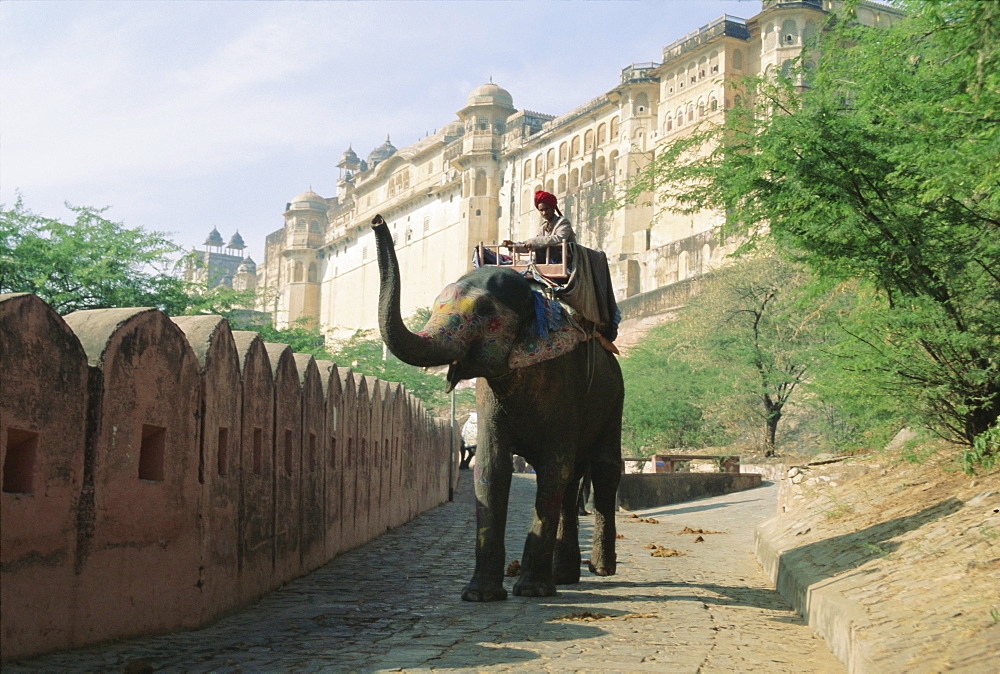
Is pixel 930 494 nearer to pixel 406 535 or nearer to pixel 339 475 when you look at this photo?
pixel 339 475

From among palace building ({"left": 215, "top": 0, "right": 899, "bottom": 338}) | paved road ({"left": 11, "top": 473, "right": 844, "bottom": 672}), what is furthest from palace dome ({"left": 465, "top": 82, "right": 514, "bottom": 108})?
paved road ({"left": 11, "top": 473, "right": 844, "bottom": 672})

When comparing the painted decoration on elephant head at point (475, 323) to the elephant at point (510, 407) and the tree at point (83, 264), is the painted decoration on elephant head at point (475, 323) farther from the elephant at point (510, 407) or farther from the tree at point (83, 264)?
the tree at point (83, 264)

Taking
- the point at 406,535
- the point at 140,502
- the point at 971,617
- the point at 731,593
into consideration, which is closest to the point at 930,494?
the point at 731,593

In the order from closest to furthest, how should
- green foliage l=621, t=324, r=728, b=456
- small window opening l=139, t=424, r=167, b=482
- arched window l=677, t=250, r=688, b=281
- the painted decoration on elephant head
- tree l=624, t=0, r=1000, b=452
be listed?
small window opening l=139, t=424, r=167, b=482 < the painted decoration on elephant head < tree l=624, t=0, r=1000, b=452 < green foliage l=621, t=324, r=728, b=456 < arched window l=677, t=250, r=688, b=281

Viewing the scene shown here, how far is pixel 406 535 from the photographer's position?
1252 centimetres

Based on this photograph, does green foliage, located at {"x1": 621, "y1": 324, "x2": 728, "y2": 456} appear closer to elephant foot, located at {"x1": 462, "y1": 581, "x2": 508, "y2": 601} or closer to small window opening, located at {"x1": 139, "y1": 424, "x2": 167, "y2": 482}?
elephant foot, located at {"x1": 462, "y1": 581, "x2": 508, "y2": 601}

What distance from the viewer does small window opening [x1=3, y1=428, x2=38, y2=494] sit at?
407 cm

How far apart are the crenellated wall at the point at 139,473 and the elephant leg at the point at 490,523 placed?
4.35ft

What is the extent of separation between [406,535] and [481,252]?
586 cm

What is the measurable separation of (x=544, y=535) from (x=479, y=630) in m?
1.54

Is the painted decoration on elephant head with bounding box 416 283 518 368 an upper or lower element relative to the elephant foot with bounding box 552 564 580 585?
upper

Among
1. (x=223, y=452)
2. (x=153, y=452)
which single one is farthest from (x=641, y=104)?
(x=153, y=452)

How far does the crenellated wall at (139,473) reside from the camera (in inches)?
160

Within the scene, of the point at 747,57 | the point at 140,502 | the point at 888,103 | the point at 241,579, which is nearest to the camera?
the point at 140,502
